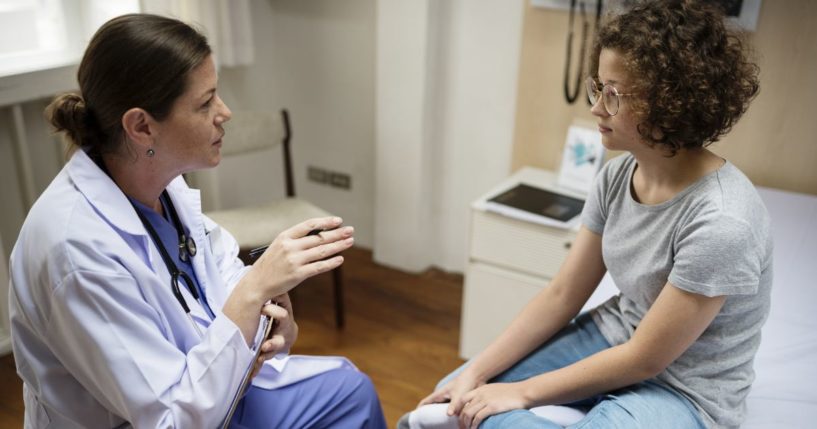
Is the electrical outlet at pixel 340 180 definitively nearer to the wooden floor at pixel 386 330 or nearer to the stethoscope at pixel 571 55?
the wooden floor at pixel 386 330

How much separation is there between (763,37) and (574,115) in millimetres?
635

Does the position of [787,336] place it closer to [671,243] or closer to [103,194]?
[671,243]

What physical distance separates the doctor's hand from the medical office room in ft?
2.59

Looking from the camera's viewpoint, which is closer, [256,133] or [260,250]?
[260,250]

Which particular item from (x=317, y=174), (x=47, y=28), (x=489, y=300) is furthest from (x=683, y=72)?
(x=317, y=174)

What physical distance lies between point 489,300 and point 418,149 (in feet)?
2.39

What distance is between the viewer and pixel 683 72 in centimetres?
126

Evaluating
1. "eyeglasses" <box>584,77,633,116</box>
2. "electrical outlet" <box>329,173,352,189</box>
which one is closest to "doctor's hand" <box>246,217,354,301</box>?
"eyeglasses" <box>584,77,633,116</box>

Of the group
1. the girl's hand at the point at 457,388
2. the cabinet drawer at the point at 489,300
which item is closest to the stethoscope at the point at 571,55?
the cabinet drawer at the point at 489,300

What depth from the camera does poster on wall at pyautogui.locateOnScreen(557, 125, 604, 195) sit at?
2.42 meters

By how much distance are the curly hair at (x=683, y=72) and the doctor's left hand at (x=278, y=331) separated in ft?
2.46

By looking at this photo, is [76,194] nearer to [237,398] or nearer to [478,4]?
[237,398]

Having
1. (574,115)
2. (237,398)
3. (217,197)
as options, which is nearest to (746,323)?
(237,398)

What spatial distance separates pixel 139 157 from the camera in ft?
4.36
